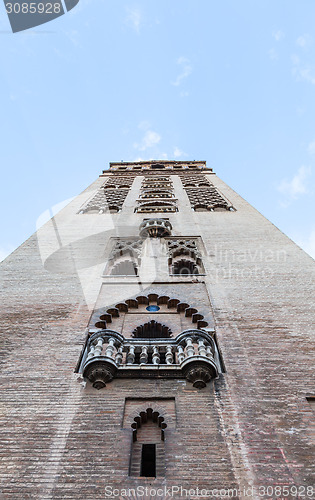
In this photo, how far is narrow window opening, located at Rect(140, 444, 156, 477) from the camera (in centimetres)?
542

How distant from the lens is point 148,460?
5.51 m

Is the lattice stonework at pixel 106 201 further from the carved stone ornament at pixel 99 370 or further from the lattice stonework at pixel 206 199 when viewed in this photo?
the carved stone ornament at pixel 99 370

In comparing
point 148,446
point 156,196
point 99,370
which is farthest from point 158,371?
point 156,196

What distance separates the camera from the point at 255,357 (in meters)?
6.99

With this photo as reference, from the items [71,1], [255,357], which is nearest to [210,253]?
[255,357]

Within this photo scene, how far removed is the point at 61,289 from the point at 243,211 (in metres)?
8.53

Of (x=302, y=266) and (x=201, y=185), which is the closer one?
(x=302, y=266)

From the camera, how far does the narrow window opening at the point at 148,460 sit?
17.8 ft

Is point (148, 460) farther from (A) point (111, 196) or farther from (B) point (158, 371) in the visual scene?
(A) point (111, 196)

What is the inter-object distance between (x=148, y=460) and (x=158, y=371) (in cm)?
127

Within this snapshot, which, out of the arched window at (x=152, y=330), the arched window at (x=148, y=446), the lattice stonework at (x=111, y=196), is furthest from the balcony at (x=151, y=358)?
the lattice stonework at (x=111, y=196)

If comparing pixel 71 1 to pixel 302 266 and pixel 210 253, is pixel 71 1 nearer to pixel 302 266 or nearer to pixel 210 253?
pixel 210 253

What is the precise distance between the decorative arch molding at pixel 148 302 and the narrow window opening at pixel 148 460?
2.68m

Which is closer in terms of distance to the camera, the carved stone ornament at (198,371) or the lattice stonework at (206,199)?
the carved stone ornament at (198,371)
